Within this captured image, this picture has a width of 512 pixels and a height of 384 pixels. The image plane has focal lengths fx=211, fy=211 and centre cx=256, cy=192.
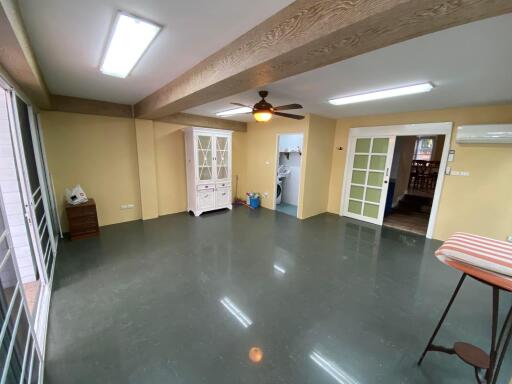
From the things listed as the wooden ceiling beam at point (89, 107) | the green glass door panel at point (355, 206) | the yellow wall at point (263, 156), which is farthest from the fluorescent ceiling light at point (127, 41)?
the green glass door panel at point (355, 206)

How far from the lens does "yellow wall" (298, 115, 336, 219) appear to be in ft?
15.0

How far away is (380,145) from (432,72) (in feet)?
8.48

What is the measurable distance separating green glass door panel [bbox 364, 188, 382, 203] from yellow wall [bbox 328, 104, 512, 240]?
106 centimetres

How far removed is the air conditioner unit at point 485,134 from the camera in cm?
307

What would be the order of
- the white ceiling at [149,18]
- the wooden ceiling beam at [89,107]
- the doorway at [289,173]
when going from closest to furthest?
1. the white ceiling at [149,18]
2. the wooden ceiling beam at [89,107]
3. the doorway at [289,173]

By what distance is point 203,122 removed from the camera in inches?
201

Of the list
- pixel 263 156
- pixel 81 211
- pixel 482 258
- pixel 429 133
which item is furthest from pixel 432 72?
pixel 81 211

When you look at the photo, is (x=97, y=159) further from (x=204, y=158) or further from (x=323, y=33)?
(x=323, y=33)

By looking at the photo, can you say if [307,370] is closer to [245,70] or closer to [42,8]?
[245,70]

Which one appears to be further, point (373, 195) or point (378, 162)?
point (373, 195)

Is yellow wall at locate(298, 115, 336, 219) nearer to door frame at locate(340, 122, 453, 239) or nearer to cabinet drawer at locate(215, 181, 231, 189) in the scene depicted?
door frame at locate(340, 122, 453, 239)

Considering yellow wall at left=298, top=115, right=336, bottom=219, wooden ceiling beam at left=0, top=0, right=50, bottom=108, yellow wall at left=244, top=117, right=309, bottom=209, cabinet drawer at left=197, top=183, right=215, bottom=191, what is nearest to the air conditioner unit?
yellow wall at left=298, top=115, right=336, bottom=219

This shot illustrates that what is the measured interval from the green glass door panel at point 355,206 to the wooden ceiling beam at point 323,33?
162 inches

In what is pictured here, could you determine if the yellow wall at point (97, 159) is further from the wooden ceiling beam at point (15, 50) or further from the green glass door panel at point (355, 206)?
the green glass door panel at point (355, 206)
